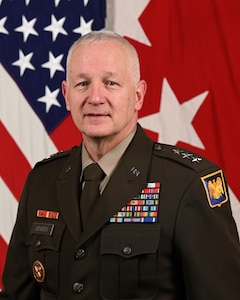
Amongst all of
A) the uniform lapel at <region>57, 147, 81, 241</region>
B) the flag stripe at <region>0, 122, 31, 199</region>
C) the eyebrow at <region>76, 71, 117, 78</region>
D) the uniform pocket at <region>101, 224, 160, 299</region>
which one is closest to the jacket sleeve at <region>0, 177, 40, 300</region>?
the uniform lapel at <region>57, 147, 81, 241</region>

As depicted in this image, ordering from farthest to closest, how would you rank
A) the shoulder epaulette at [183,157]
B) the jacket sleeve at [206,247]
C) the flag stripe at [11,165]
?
the flag stripe at [11,165] < the shoulder epaulette at [183,157] < the jacket sleeve at [206,247]

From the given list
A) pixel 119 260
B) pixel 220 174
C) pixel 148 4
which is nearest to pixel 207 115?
pixel 148 4

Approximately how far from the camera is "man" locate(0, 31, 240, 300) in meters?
1.14

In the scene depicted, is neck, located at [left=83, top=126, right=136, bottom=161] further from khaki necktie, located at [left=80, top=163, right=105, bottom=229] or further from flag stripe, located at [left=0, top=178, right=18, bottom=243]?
flag stripe, located at [left=0, top=178, right=18, bottom=243]

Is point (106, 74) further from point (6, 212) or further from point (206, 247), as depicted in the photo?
point (6, 212)

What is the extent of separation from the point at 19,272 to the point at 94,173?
28cm

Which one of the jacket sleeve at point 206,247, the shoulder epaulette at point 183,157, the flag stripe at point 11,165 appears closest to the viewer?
the jacket sleeve at point 206,247

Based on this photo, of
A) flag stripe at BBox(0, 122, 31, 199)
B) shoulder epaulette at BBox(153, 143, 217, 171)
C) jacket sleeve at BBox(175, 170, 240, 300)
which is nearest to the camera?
jacket sleeve at BBox(175, 170, 240, 300)

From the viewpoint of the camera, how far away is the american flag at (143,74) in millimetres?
2418

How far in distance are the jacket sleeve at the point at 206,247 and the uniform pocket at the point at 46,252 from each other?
0.26 metres

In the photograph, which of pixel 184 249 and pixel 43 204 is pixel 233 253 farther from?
pixel 43 204

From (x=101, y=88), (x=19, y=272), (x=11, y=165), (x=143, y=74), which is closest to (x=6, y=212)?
(x=11, y=165)

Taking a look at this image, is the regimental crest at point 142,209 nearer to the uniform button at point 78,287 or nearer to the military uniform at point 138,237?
the military uniform at point 138,237

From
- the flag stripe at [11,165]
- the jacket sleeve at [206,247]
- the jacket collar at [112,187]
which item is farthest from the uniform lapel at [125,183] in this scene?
the flag stripe at [11,165]
